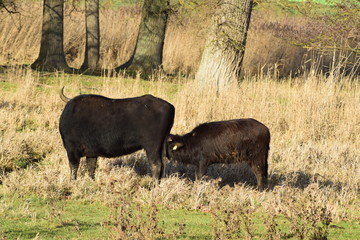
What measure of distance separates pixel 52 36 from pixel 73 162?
1082 cm

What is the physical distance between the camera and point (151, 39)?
19.7 metres

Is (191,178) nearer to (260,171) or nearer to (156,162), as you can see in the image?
(260,171)

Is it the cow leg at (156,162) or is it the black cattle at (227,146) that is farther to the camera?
the black cattle at (227,146)

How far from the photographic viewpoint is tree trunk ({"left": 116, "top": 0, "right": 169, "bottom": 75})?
19.6 meters

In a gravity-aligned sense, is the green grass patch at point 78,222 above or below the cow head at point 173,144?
below

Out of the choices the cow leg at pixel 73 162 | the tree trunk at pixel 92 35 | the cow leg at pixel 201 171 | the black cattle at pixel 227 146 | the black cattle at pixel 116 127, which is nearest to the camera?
the black cattle at pixel 116 127

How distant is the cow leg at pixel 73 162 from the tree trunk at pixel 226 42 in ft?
23.3

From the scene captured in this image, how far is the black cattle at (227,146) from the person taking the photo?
8539mm

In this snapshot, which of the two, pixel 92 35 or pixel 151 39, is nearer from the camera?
pixel 151 39

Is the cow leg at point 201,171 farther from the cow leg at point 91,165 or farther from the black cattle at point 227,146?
the cow leg at point 91,165

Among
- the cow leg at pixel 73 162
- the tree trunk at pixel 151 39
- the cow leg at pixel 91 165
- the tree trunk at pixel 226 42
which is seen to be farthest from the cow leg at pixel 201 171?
the tree trunk at pixel 151 39

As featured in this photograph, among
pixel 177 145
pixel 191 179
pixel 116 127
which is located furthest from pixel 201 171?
→ pixel 116 127

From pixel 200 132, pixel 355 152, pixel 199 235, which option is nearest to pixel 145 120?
pixel 200 132

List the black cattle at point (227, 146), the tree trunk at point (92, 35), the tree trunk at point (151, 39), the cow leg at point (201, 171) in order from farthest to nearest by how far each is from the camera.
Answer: the tree trunk at point (92, 35)
the tree trunk at point (151, 39)
the cow leg at point (201, 171)
the black cattle at point (227, 146)
